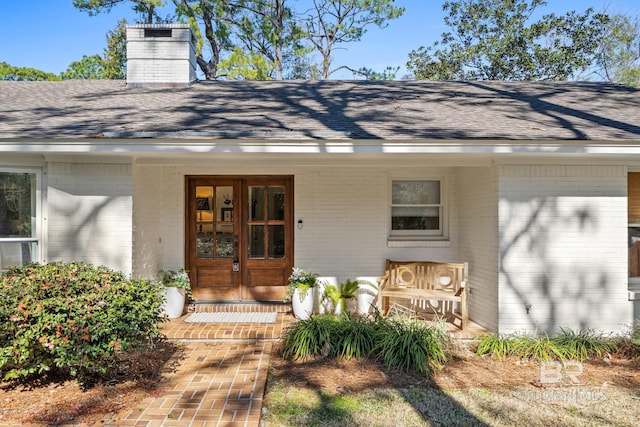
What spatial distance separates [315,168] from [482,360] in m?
3.83

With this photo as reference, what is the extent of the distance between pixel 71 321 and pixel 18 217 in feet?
8.89

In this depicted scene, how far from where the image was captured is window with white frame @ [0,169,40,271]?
5.93 m

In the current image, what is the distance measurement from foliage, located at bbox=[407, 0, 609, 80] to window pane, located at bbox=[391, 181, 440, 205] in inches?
613

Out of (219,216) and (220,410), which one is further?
(219,216)

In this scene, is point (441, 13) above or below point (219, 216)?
above

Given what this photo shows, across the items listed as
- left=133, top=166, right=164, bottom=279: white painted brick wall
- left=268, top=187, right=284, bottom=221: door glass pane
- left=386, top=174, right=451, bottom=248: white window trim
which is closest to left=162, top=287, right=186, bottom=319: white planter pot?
left=133, top=166, right=164, bottom=279: white painted brick wall

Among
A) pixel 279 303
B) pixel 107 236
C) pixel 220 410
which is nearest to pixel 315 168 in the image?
pixel 279 303

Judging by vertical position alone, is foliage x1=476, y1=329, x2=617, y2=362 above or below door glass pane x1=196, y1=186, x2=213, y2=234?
below

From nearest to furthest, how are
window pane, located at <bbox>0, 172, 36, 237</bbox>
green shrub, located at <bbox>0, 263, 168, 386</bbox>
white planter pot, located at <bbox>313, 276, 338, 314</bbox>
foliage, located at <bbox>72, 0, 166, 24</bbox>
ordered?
1. green shrub, located at <bbox>0, 263, 168, 386</bbox>
2. window pane, located at <bbox>0, 172, 36, 237</bbox>
3. white planter pot, located at <bbox>313, 276, 338, 314</bbox>
4. foliage, located at <bbox>72, 0, 166, 24</bbox>

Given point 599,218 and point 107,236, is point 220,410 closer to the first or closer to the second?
point 107,236

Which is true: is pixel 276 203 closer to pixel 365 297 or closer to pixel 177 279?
pixel 177 279

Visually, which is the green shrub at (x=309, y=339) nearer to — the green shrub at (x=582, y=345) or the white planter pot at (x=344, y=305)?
the white planter pot at (x=344, y=305)

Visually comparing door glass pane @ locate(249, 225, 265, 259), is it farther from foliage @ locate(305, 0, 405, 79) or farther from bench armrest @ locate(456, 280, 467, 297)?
foliage @ locate(305, 0, 405, 79)

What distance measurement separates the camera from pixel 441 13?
75.3ft
